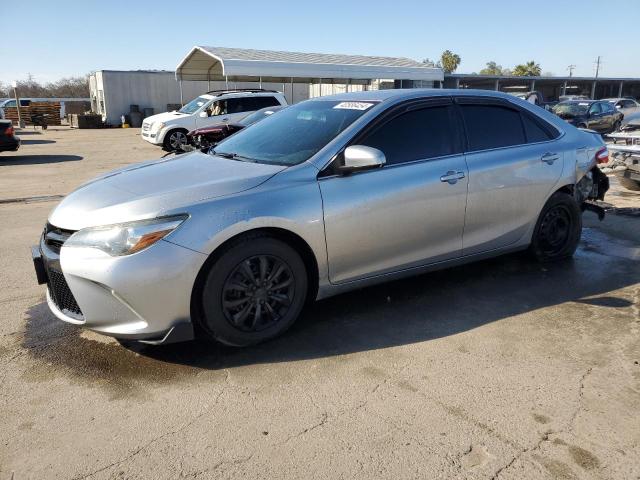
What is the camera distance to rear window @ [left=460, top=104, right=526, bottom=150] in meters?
4.35

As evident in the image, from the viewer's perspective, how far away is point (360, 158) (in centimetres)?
348

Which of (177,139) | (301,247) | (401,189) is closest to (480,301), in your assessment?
(401,189)

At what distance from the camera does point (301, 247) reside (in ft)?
11.5

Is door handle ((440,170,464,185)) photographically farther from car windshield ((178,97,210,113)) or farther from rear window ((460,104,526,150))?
car windshield ((178,97,210,113))

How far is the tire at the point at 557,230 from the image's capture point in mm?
4848

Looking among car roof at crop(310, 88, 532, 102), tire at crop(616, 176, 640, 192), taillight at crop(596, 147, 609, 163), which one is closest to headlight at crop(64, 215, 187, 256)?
car roof at crop(310, 88, 532, 102)

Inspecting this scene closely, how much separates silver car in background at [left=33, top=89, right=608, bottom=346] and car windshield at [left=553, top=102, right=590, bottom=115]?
1656 centimetres

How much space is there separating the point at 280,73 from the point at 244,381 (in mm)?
24449

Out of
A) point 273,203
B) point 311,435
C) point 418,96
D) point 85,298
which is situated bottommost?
point 311,435

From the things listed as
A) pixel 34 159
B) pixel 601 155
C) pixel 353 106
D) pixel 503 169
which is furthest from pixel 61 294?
pixel 34 159

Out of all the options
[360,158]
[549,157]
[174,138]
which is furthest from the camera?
[174,138]

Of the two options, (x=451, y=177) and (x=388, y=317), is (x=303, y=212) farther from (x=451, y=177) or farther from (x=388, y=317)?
(x=451, y=177)

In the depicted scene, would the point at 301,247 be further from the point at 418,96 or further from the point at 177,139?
the point at 177,139

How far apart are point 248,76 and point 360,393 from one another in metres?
28.1
